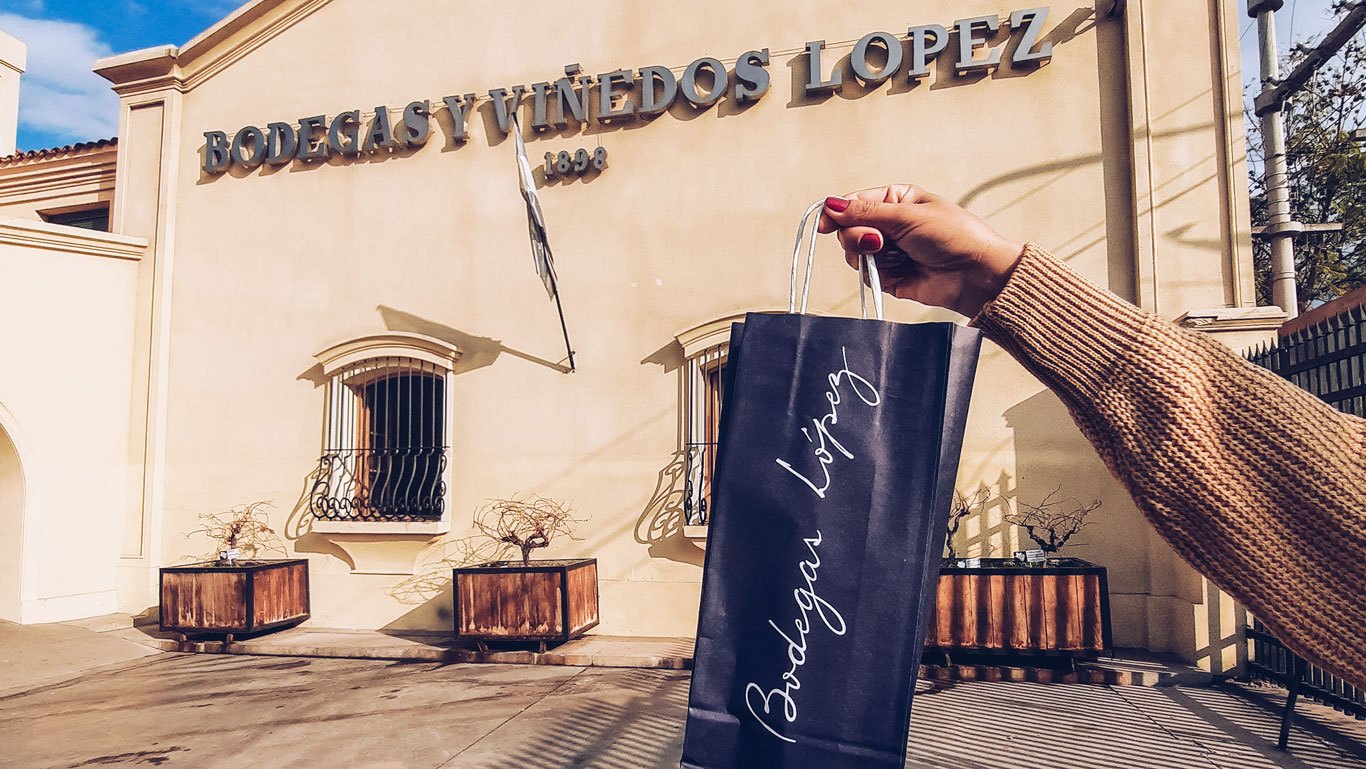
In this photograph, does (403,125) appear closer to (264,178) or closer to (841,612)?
(264,178)

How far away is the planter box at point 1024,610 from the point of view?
21.2 ft

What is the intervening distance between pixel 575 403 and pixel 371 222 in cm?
314

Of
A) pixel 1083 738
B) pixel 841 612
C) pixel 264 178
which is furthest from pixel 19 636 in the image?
pixel 841 612

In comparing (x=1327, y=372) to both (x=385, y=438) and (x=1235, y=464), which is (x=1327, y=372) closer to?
(x=1235, y=464)

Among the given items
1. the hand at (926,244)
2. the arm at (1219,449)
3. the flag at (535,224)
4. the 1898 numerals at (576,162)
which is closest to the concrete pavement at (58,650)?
the flag at (535,224)

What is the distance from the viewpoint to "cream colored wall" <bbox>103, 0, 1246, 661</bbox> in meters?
7.37

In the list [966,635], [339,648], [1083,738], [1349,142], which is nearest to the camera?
[1083,738]

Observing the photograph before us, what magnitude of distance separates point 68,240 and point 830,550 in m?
10.7

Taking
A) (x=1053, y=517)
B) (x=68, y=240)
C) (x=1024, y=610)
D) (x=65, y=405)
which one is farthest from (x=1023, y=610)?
(x=68, y=240)

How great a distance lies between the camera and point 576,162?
873 cm

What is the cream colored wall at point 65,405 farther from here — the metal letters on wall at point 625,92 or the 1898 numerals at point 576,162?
the 1898 numerals at point 576,162

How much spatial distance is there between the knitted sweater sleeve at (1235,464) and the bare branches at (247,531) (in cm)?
956

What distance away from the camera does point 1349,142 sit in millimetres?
13312

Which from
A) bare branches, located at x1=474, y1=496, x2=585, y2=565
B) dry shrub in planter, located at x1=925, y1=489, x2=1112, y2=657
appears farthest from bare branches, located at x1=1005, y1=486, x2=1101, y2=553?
bare branches, located at x1=474, y1=496, x2=585, y2=565
